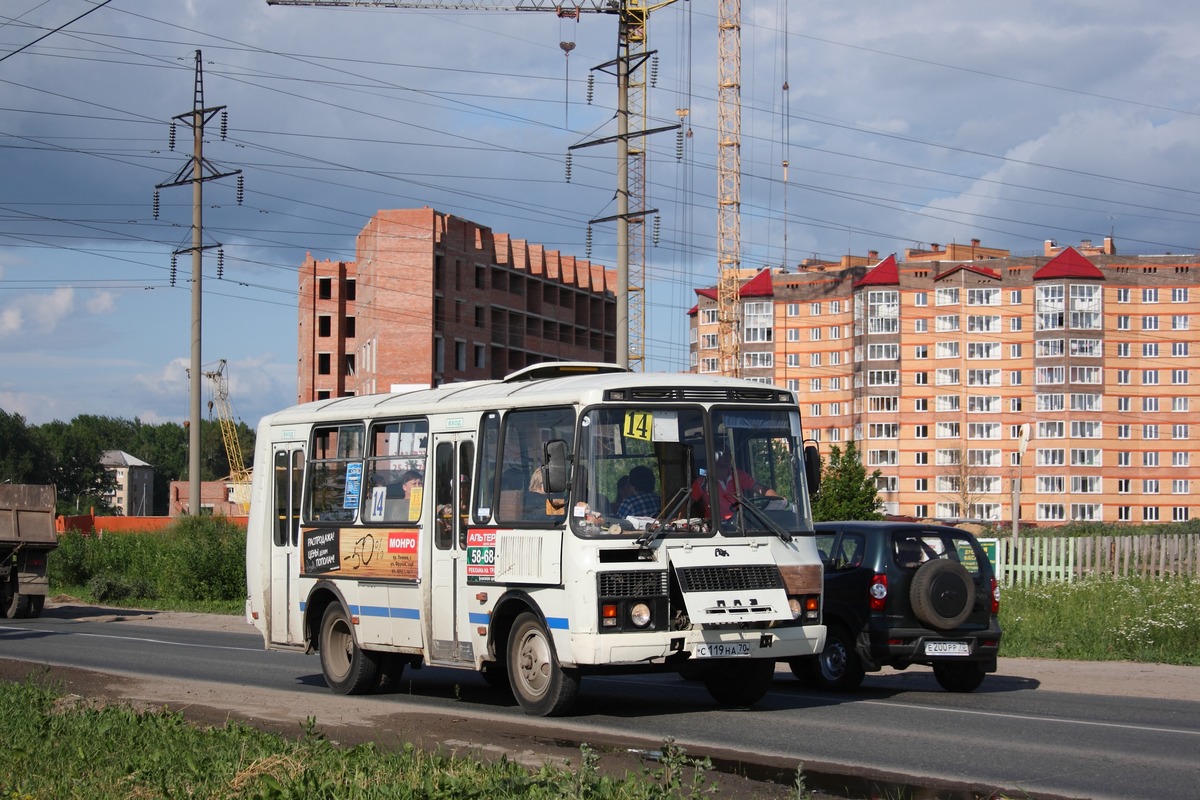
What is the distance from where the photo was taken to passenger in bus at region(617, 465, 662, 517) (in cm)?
1248

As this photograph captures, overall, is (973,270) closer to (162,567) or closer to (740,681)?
(162,567)

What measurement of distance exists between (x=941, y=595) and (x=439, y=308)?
90.8 meters

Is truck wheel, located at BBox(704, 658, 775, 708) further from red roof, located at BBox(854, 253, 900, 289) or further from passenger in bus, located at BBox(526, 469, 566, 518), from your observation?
red roof, located at BBox(854, 253, 900, 289)

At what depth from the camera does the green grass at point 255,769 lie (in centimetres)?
790

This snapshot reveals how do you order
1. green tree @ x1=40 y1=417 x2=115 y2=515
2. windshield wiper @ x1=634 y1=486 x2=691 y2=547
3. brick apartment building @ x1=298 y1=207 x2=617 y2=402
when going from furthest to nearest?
green tree @ x1=40 y1=417 x2=115 y2=515
brick apartment building @ x1=298 y1=207 x2=617 y2=402
windshield wiper @ x1=634 y1=486 x2=691 y2=547

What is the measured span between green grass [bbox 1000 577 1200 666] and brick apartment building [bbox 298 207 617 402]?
75442mm

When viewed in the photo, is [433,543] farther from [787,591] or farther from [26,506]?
[26,506]

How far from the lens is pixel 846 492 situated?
5212 centimetres

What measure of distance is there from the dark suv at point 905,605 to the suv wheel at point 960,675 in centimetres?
1

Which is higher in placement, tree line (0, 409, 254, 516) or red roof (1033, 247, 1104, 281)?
red roof (1033, 247, 1104, 281)

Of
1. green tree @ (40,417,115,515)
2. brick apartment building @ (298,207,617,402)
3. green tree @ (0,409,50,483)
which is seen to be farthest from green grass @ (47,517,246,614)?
green tree @ (40,417,115,515)

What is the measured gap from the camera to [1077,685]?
1697 centimetres

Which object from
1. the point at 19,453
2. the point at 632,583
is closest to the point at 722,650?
the point at 632,583

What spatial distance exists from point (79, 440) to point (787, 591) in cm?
16851
